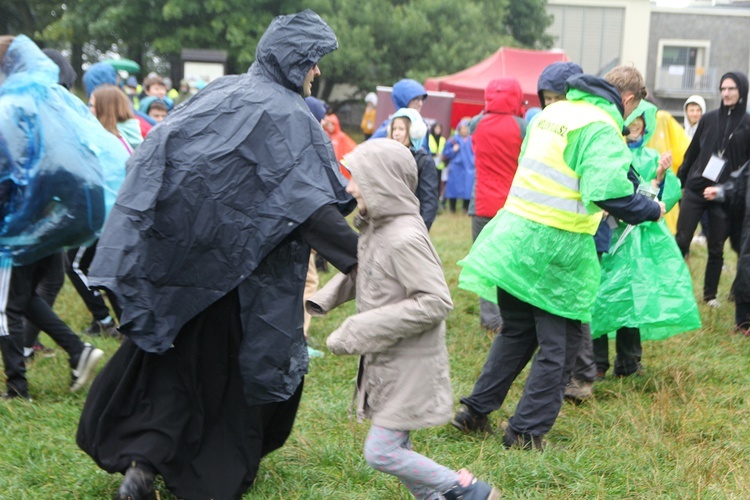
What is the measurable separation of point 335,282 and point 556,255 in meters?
1.21

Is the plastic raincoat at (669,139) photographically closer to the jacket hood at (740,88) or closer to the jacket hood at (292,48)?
the jacket hood at (740,88)

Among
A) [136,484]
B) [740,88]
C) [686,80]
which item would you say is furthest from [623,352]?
[686,80]

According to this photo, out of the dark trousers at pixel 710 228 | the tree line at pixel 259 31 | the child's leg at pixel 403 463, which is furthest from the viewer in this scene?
the tree line at pixel 259 31

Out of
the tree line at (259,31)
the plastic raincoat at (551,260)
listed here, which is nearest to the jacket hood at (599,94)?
the plastic raincoat at (551,260)

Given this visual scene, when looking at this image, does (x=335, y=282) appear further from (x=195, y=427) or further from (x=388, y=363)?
(x=195, y=427)

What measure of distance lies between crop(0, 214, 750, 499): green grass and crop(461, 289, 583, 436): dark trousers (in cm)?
17

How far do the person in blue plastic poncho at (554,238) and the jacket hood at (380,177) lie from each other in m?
1.10

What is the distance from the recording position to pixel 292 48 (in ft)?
11.1

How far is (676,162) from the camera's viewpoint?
7832mm

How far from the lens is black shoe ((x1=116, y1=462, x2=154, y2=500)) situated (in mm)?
3287

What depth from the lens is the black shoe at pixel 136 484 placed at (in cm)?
329

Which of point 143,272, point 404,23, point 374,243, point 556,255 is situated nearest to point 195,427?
point 143,272

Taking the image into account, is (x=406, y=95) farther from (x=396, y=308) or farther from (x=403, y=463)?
(x=403, y=463)

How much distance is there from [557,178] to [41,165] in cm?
255
